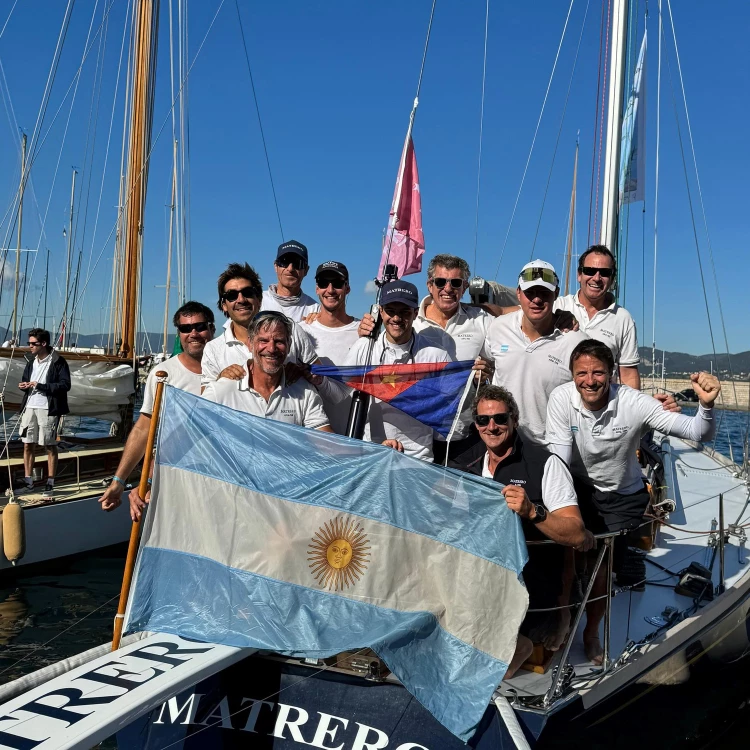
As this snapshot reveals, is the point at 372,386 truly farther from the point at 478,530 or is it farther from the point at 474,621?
the point at 474,621

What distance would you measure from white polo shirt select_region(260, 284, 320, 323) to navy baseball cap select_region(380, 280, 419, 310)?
5.01 ft

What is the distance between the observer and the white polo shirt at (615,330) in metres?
6.18

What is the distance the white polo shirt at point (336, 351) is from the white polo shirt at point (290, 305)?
51 cm

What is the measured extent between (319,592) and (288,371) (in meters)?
1.38

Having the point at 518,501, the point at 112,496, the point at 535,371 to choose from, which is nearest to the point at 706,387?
the point at 535,371

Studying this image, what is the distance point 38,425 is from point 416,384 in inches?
337

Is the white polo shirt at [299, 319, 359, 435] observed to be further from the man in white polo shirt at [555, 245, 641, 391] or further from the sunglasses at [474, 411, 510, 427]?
the man in white polo shirt at [555, 245, 641, 391]

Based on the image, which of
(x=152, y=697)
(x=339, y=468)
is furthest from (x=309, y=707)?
(x=339, y=468)

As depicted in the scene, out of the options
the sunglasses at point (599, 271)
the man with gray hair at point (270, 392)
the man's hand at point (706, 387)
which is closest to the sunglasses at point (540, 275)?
the sunglasses at point (599, 271)

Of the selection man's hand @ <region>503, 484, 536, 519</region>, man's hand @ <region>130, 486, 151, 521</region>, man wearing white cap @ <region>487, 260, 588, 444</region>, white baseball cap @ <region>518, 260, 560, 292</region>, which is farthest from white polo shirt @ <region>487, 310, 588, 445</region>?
man's hand @ <region>130, 486, 151, 521</region>

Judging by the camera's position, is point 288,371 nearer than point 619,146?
Yes

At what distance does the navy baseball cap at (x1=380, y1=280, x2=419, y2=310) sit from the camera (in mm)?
5090

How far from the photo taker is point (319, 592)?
4352 mm

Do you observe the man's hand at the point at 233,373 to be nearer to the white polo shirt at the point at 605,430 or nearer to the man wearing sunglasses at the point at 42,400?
the white polo shirt at the point at 605,430
